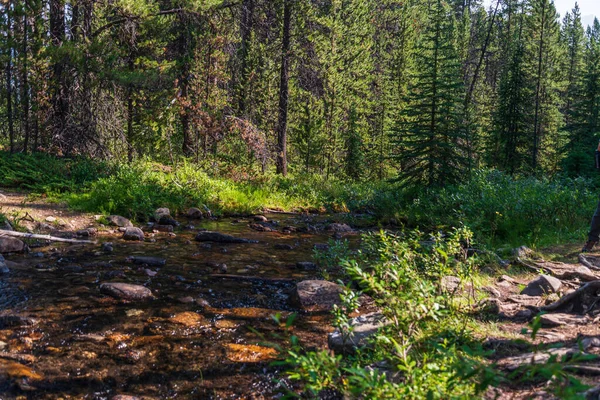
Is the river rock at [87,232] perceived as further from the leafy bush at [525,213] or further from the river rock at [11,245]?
the leafy bush at [525,213]

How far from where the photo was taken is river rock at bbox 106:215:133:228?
36.3 feet

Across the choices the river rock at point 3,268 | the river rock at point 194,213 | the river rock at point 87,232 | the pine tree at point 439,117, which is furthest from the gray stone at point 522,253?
the river rock at point 194,213

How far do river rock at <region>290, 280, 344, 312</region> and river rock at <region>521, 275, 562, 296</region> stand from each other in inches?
91.0

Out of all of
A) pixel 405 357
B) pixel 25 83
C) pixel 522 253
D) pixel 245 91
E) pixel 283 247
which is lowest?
pixel 283 247

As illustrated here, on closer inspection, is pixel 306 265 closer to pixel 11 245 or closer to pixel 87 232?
pixel 87 232

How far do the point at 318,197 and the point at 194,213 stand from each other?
19.1 feet

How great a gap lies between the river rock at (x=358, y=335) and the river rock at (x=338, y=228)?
8358 millimetres

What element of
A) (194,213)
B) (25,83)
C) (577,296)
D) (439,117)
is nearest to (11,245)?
(194,213)

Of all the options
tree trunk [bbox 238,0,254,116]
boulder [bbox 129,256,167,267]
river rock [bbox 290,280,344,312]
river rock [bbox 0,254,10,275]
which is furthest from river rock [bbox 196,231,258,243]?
tree trunk [bbox 238,0,254,116]

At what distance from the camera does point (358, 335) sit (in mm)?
4082

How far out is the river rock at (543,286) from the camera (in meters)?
5.40

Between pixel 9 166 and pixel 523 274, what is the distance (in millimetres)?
14049

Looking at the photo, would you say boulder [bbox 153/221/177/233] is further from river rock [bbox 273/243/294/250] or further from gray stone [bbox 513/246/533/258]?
gray stone [bbox 513/246/533/258]

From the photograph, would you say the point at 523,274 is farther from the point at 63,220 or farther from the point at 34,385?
the point at 63,220
